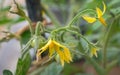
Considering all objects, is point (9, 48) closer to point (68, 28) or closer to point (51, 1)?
point (51, 1)

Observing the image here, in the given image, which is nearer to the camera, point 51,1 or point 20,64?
point 20,64

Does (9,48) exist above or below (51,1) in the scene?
below

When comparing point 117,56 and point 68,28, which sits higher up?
point 68,28

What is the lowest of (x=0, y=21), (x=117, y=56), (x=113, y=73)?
(x=113, y=73)

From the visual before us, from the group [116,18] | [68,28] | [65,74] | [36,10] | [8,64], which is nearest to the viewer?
[68,28]

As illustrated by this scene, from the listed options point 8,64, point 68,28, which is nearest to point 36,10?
point 68,28

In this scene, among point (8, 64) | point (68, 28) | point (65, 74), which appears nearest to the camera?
point (68, 28)

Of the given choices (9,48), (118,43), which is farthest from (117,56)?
(9,48)

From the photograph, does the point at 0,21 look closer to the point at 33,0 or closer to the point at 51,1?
the point at 33,0

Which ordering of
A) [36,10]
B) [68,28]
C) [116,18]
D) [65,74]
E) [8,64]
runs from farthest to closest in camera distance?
[8,64], [65,74], [36,10], [116,18], [68,28]
